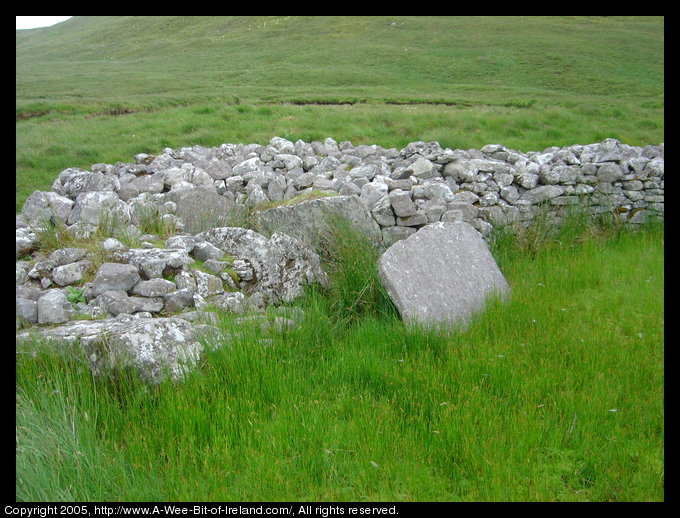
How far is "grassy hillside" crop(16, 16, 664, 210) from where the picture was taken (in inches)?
661

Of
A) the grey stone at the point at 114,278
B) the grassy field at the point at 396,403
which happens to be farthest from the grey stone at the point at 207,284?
the grassy field at the point at 396,403

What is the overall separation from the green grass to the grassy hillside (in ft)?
34.5

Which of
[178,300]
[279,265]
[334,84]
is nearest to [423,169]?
[279,265]

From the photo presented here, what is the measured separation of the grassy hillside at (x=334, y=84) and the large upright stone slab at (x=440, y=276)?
31.0 ft

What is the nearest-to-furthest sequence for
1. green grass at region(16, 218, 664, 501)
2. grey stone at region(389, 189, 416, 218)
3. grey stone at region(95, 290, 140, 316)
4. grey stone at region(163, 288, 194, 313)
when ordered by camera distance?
→ 1. green grass at region(16, 218, 664, 501)
2. grey stone at region(95, 290, 140, 316)
3. grey stone at region(163, 288, 194, 313)
4. grey stone at region(389, 189, 416, 218)

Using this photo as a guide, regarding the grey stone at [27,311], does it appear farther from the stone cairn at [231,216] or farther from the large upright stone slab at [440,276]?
the large upright stone slab at [440,276]

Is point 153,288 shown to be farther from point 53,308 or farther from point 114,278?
point 53,308

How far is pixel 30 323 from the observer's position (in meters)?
5.39

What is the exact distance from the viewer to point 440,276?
→ 5.93 meters

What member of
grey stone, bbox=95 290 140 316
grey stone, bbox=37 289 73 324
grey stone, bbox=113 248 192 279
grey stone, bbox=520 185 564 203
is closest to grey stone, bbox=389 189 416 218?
grey stone, bbox=520 185 564 203

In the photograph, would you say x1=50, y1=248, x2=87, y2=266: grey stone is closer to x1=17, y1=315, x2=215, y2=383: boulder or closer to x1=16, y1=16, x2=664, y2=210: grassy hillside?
x1=17, y1=315, x2=215, y2=383: boulder

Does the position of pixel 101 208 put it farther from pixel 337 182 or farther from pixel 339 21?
pixel 339 21

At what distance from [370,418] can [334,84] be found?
4507 centimetres

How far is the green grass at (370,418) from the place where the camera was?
10.3ft
